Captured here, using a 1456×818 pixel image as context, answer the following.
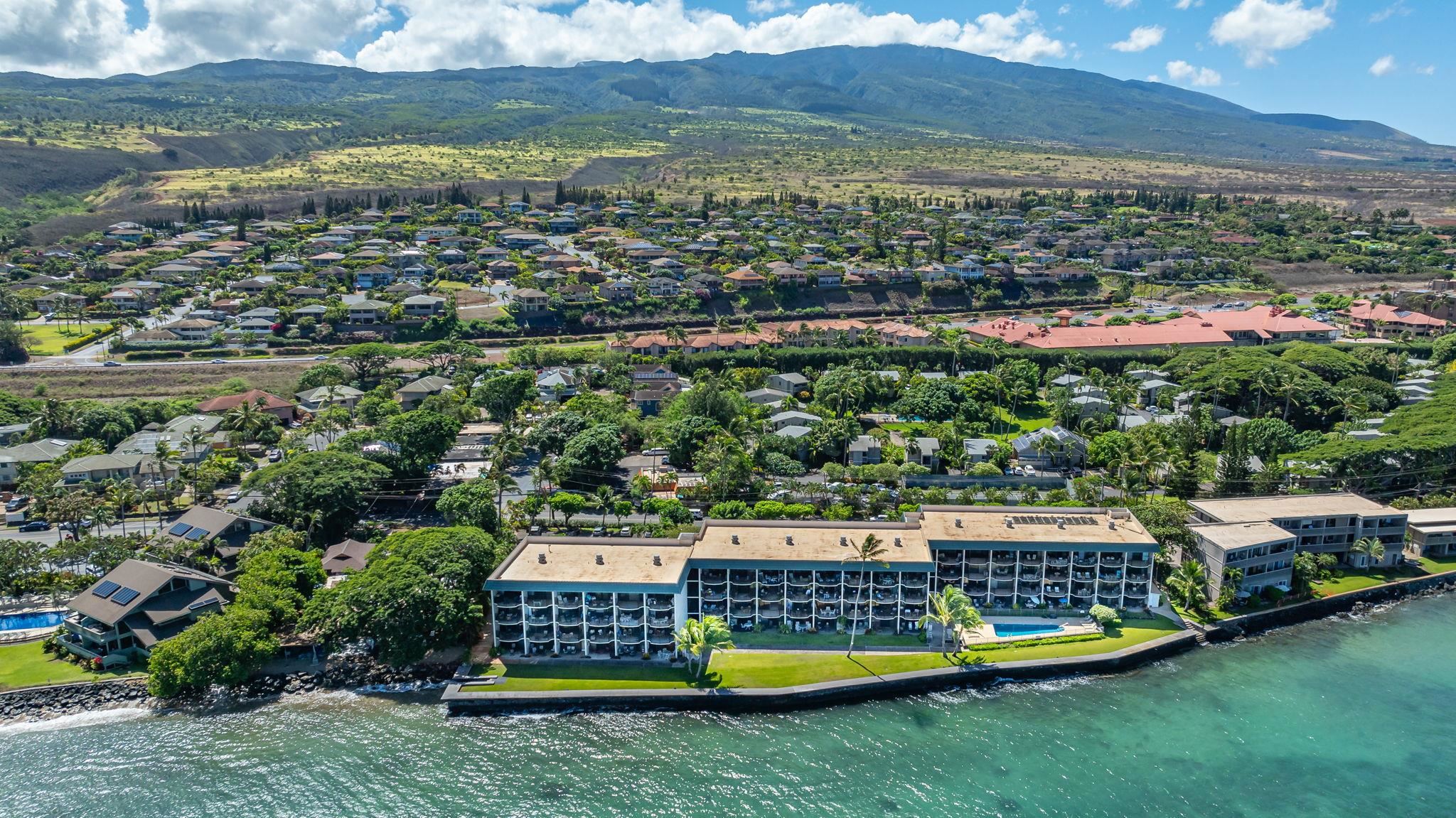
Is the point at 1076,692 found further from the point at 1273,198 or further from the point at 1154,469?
the point at 1273,198

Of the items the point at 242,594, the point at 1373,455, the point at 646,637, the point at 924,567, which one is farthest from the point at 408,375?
the point at 1373,455

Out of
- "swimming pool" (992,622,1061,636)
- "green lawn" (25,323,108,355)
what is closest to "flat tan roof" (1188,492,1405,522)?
"swimming pool" (992,622,1061,636)

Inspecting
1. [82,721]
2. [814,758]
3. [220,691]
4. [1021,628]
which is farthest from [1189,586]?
[82,721]

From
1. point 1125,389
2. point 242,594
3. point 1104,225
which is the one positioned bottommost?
point 242,594

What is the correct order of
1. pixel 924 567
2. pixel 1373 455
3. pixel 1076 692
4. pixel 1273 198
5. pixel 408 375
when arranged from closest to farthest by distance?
pixel 1076 692 → pixel 924 567 → pixel 1373 455 → pixel 408 375 → pixel 1273 198

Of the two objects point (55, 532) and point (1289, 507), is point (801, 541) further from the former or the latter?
point (55, 532)

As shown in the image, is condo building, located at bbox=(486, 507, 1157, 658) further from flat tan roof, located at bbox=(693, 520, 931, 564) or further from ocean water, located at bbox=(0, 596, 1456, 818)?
ocean water, located at bbox=(0, 596, 1456, 818)

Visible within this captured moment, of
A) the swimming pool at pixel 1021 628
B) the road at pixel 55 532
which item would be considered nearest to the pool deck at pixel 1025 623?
the swimming pool at pixel 1021 628
